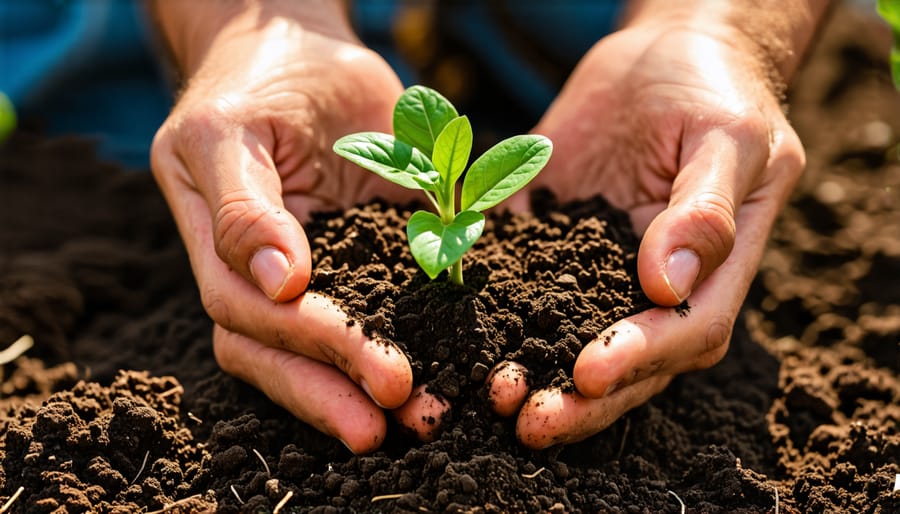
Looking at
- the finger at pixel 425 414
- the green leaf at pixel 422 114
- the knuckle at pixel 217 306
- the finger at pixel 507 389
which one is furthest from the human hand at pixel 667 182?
the knuckle at pixel 217 306

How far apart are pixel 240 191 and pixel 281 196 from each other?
0.16 metres

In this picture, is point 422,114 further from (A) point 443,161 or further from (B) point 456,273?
(B) point 456,273

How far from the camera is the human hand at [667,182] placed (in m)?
2.02

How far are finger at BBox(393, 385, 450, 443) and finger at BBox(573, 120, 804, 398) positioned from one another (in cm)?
33

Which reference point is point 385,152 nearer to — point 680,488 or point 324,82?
point 324,82

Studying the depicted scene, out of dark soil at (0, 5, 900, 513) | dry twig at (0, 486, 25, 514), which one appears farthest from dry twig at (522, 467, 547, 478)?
dry twig at (0, 486, 25, 514)

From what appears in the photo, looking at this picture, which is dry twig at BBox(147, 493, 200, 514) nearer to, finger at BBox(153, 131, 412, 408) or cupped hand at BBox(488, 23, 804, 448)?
finger at BBox(153, 131, 412, 408)

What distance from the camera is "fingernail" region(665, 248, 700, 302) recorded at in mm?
2068

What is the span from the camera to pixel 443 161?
2.12 m

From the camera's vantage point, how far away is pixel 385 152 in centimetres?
211

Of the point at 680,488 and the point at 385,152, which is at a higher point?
the point at 385,152

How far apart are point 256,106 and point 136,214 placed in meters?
1.32

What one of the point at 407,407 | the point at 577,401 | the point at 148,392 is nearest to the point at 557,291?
the point at 577,401

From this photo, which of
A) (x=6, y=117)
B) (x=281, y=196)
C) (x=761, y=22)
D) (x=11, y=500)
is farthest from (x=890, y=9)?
(x=6, y=117)
